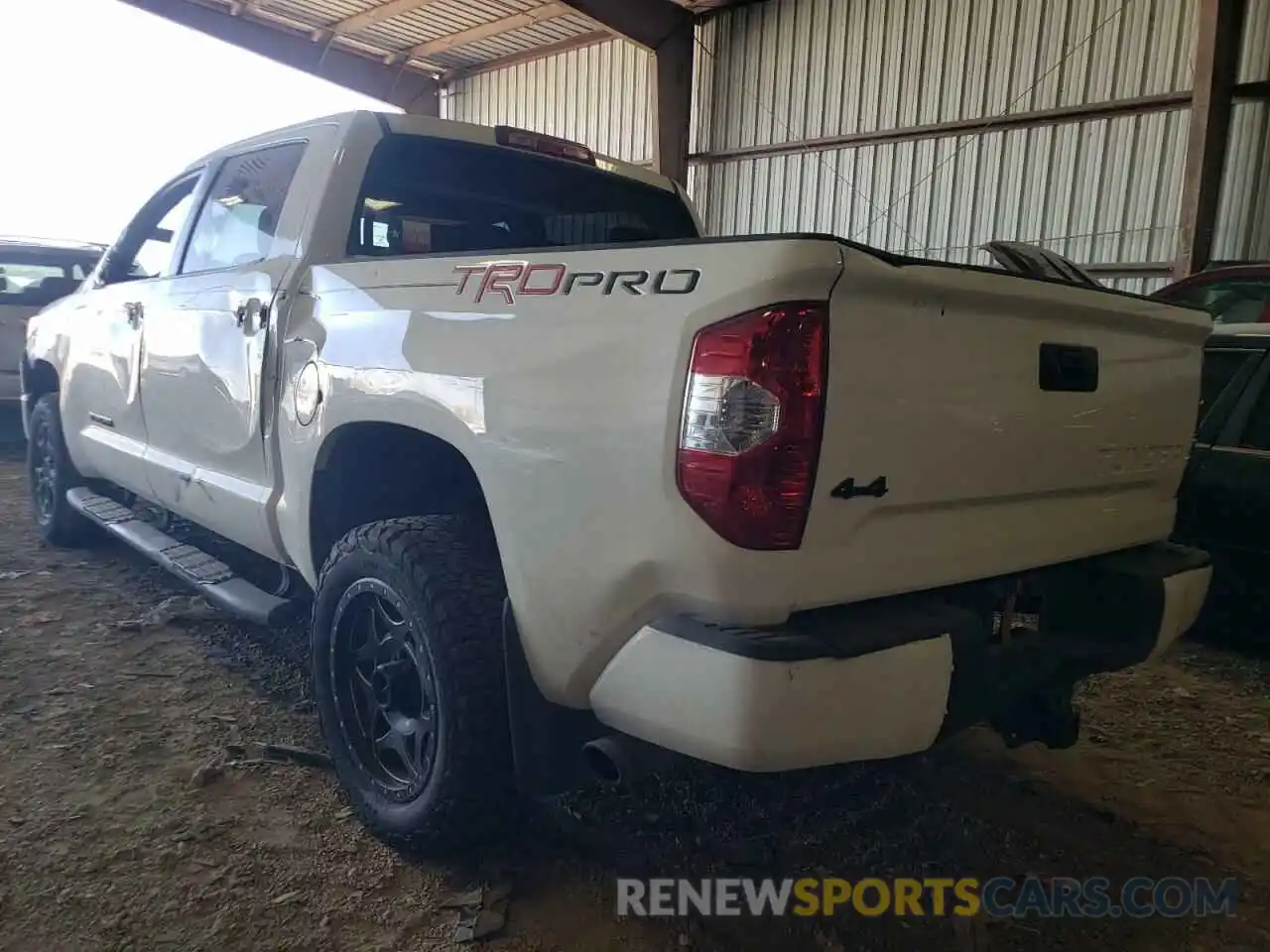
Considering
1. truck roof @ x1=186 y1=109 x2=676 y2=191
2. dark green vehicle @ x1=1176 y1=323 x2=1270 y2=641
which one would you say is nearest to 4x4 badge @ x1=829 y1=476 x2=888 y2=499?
truck roof @ x1=186 y1=109 x2=676 y2=191

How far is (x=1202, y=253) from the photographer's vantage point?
827 centimetres

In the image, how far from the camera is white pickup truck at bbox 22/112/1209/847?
5.21 ft

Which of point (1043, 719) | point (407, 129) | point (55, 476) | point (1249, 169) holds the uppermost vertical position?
point (1249, 169)

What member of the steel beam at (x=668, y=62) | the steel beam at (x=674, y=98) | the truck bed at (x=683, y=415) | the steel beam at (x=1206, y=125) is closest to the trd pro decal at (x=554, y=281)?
the truck bed at (x=683, y=415)

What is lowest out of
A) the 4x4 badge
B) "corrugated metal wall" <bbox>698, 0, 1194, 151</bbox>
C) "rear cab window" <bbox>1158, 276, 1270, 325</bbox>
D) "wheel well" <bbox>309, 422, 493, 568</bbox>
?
"wheel well" <bbox>309, 422, 493, 568</bbox>

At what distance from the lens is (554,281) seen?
191cm

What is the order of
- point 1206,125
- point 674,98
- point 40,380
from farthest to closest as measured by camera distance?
1. point 674,98
2. point 1206,125
3. point 40,380

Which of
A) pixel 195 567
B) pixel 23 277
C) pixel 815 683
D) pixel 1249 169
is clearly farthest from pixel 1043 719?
pixel 23 277

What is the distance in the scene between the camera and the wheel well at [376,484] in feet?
8.30

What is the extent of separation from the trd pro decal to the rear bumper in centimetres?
62

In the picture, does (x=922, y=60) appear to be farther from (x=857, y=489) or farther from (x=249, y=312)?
(x=857, y=489)

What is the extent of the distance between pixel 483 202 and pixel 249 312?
86cm

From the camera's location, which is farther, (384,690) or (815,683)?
(384,690)

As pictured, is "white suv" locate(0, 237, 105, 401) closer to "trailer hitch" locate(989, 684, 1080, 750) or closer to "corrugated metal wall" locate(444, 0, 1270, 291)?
"corrugated metal wall" locate(444, 0, 1270, 291)
